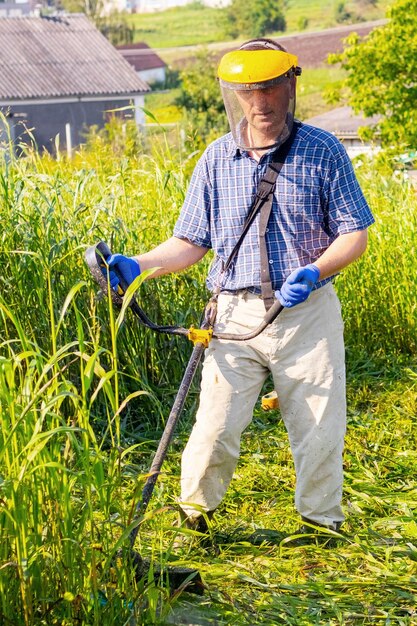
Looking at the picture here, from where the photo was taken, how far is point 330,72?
60.9m

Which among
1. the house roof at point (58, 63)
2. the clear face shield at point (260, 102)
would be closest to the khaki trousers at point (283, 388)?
the clear face shield at point (260, 102)

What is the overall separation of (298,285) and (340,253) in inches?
11.0

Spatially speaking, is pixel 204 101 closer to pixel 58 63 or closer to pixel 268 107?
pixel 58 63

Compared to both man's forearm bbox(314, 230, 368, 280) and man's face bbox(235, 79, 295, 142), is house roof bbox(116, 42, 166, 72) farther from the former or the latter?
man's forearm bbox(314, 230, 368, 280)

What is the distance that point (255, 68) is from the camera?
12.3ft

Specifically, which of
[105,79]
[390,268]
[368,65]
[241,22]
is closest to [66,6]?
[241,22]

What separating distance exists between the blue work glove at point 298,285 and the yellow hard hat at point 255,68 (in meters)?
0.62

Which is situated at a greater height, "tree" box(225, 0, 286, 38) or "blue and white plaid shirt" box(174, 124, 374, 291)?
"blue and white plaid shirt" box(174, 124, 374, 291)

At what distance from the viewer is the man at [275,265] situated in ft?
12.7

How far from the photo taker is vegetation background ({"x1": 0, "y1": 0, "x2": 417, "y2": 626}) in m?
2.94

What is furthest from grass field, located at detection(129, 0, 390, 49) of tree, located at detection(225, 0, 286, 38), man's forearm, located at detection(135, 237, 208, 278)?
man's forearm, located at detection(135, 237, 208, 278)

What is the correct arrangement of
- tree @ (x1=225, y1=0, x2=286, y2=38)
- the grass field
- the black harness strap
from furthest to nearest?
the grass field → tree @ (x1=225, y1=0, x2=286, y2=38) → the black harness strap

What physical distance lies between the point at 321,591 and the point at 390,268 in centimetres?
318

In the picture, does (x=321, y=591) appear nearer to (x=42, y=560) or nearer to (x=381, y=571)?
(x=381, y=571)
